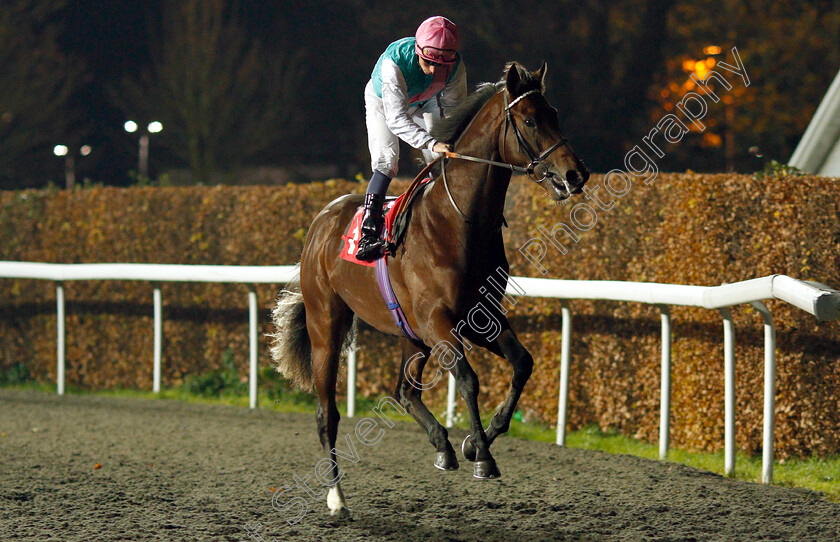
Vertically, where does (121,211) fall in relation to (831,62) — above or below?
below

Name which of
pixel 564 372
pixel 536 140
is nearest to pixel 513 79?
pixel 536 140

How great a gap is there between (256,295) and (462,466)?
10.4 ft

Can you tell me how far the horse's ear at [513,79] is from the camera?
392cm


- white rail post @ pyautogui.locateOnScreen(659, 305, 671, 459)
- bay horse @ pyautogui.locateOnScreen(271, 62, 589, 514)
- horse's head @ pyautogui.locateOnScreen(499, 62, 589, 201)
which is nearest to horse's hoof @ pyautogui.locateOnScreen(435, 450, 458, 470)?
bay horse @ pyautogui.locateOnScreen(271, 62, 589, 514)

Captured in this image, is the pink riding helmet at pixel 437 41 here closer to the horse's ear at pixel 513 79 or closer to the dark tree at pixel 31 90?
the horse's ear at pixel 513 79

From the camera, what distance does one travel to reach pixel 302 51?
29266mm

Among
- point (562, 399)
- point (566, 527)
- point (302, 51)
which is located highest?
point (302, 51)

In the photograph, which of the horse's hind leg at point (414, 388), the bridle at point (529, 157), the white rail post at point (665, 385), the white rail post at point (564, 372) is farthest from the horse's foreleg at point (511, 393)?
the white rail post at point (564, 372)

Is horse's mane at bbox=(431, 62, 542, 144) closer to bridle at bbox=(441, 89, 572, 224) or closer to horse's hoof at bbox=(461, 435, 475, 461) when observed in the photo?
bridle at bbox=(441, 89, 572, 224)

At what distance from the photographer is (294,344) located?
18.0 feet

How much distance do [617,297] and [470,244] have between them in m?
2.09

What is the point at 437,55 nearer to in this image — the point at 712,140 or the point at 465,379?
the point at 465,379

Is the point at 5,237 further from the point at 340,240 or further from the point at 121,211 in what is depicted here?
the point at 340,240

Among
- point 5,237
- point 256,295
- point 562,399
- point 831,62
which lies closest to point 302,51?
point 831,62
